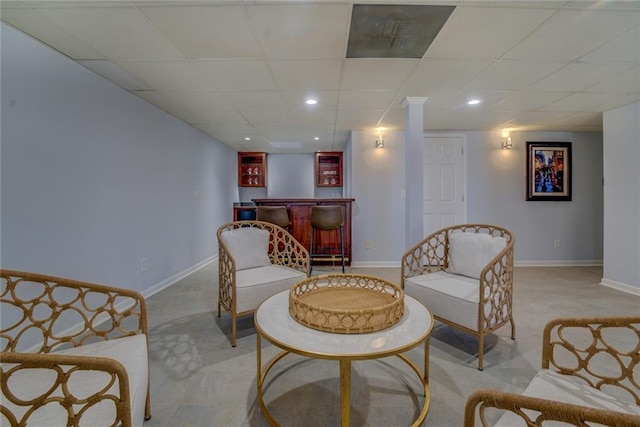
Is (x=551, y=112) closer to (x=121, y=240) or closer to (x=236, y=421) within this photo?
(x=236, y=421)

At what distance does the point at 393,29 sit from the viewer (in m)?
1.71

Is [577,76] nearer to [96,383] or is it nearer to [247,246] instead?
[247,246]

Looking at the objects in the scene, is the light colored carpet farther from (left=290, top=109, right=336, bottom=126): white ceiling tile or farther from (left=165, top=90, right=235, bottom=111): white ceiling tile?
(left=290, top=109, right=336, bottom=126): white ceiling tile

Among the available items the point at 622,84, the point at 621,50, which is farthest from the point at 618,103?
the point at 621,50

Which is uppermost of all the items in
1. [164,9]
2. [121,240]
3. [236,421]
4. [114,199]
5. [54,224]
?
[164,9]

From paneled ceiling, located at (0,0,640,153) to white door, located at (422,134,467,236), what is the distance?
768 millimetres

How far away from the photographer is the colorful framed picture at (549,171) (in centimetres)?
416

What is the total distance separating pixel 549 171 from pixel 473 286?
368cm

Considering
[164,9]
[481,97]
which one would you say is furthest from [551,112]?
[164,9]

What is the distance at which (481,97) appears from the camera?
2.81 m

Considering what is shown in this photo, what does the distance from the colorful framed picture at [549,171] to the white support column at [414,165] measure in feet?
8.37

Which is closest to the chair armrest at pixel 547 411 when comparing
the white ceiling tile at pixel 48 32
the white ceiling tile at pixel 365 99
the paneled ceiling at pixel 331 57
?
the paneled ceiling at pixel 331 57

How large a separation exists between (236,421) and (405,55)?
2591 millimetres

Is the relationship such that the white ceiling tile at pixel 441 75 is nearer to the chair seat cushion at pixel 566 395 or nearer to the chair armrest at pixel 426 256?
the chair armrest at pixel 426 256
